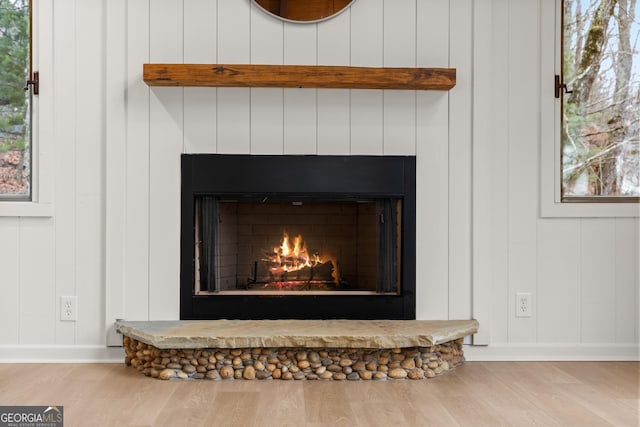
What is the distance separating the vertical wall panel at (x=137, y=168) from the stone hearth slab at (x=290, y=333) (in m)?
0.16

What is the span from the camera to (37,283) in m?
3.05

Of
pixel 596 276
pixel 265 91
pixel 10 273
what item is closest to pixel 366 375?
pixel 596 276

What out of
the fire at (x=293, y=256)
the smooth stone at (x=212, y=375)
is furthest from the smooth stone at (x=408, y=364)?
the smooth stone at (x=212, y=375)

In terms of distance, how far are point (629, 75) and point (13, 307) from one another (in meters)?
3.30

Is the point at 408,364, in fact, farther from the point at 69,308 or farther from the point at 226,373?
the point at 69,308

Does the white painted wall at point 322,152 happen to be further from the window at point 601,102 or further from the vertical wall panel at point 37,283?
the window at point 601,102

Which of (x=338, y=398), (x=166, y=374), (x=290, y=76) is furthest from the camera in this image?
(x=290, y=76)

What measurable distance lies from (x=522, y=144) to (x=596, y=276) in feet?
2.53

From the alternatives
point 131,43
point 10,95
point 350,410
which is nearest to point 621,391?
point 350,410

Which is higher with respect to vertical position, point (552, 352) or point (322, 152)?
point (322, 152)

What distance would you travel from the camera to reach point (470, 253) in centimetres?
312

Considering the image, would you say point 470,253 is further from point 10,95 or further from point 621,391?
point 10,95

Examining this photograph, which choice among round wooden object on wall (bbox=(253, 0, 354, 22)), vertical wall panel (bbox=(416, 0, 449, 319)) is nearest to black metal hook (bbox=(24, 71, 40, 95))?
round wooden object on wall (bbox=(253, 0, 354, 22))

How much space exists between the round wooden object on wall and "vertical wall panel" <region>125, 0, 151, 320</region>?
0.60m
